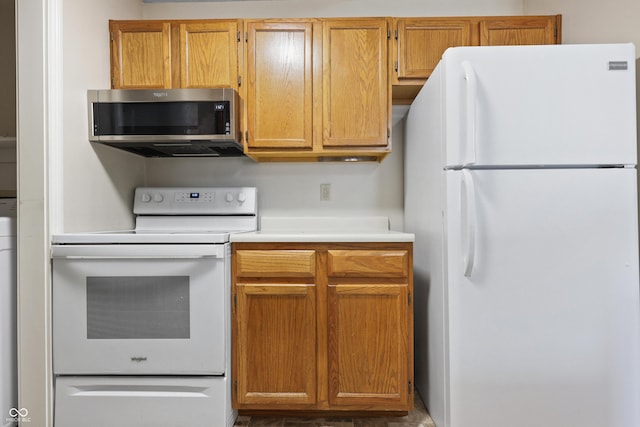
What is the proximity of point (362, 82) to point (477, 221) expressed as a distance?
1.01m

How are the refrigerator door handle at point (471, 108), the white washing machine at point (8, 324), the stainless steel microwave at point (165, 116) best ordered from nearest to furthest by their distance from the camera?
the refrigerator door handle at point (471, 108) < the white washing machine at point (8, 324) < the stainless steel microwave at point (165, 116)

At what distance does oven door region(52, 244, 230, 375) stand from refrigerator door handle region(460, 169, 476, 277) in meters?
0.98

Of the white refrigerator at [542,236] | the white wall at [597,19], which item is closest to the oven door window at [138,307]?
the white refrigerator at [542,236]

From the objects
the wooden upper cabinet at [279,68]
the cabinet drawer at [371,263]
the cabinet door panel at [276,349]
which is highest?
the wooden upper cabinet at [279,68]

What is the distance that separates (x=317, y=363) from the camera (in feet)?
5.52

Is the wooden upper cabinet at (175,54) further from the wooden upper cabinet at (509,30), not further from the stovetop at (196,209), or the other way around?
the wooden upper cabinet at (509,30)

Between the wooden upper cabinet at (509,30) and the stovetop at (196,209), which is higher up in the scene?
the wooden upper cabinet at (509,30)

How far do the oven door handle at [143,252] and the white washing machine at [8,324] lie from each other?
6.9 inches

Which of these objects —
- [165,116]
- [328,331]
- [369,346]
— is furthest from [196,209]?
[369,346]

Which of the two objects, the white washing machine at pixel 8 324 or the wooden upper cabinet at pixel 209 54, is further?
the wooden upper cabinet at pixel 209 54

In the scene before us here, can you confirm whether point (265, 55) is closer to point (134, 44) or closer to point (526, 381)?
Result: point (134, 44)

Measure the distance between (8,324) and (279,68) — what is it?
1.69m

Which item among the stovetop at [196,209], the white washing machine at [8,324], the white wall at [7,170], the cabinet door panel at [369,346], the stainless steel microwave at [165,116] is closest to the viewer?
the white washing machine at [8,324]

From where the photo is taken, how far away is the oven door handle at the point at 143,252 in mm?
1580
